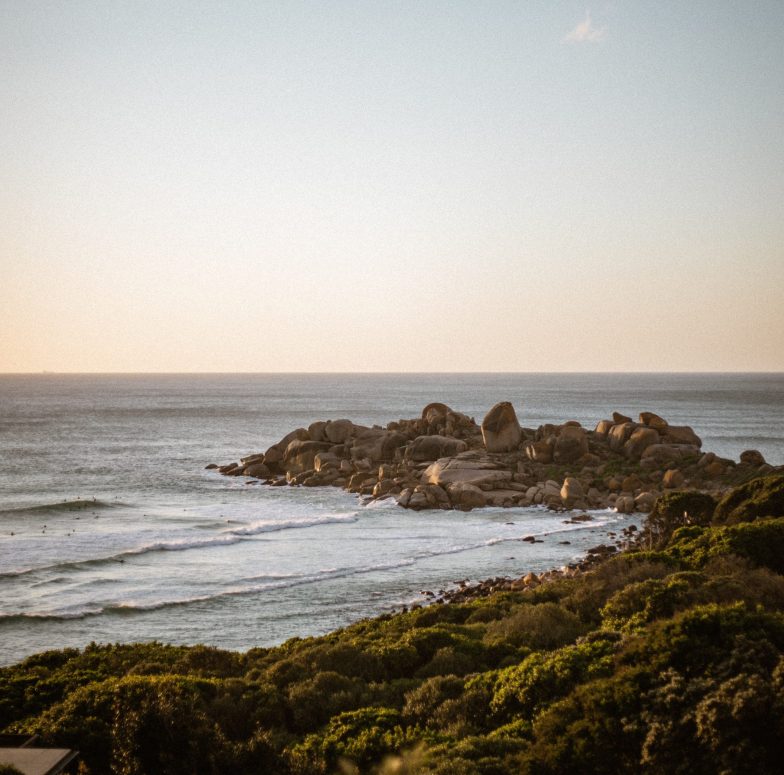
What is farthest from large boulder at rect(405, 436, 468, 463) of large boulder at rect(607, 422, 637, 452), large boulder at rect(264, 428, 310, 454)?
large boulder at rect(607, 422, 637, 452)

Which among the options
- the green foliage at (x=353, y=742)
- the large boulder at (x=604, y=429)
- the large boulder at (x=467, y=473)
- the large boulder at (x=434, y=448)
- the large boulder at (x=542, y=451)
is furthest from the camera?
the large boulder at (x=604, y=429)

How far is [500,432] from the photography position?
56.8m

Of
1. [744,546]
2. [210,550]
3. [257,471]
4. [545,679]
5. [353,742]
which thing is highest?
[744,546]

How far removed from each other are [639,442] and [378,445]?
20.0 meters

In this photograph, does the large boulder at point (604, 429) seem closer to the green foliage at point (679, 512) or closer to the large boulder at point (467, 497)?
the large boulder at point (467, 497)

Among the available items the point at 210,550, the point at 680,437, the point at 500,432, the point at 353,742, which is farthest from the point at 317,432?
the point at 353,742

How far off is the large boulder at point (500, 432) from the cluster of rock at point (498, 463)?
8 centimetres

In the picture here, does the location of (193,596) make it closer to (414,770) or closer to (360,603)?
(360,603)

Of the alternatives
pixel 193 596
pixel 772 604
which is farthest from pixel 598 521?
pixel 772 604

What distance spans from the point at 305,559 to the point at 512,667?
2231 centimetres

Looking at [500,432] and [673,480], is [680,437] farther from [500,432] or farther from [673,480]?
[500,432]

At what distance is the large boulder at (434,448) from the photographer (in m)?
57.5

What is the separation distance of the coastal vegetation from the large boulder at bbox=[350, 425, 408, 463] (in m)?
42.1

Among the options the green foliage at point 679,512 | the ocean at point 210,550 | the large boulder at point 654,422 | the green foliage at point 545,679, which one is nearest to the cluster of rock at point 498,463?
the large boulder at point 654,422
